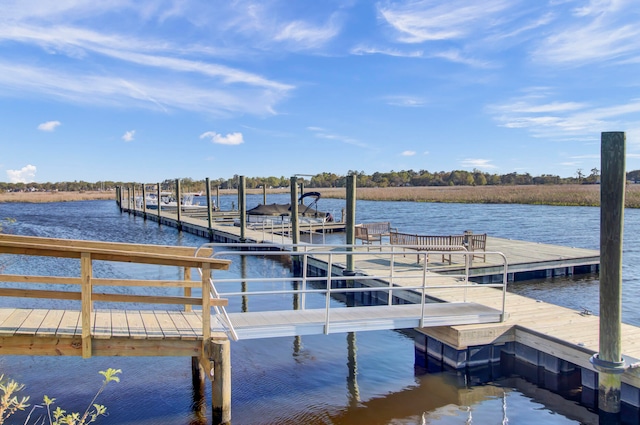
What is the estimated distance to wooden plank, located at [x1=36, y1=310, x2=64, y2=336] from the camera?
5481 millimetres

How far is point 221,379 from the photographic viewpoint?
5.79 metres

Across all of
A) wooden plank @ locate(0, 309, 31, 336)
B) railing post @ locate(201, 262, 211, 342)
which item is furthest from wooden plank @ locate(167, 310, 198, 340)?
wooden plank @ locate(0, 309, 31, 336)

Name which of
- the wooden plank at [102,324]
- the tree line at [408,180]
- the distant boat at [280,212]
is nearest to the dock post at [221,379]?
the wooden plank at [102,324]

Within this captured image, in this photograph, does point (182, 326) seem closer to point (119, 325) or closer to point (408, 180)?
point (119, 325)

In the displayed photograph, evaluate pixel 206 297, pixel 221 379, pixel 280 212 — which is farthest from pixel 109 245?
pixel 280 212

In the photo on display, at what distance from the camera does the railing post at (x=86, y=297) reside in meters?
5.29

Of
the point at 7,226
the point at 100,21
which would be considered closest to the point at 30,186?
the point at 7,226

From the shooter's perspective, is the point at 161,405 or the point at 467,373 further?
the point at 467,373

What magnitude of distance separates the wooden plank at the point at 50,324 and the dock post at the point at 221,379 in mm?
1699

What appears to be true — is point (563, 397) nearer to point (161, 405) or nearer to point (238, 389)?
point (238, 389)

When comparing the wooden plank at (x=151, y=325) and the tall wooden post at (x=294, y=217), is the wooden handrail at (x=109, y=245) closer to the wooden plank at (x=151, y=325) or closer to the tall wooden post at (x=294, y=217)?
the wooden plank at (x=151, y=325)

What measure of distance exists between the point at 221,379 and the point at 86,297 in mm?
1704

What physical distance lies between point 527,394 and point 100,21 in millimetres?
21645

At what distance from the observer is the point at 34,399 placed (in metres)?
6.76
